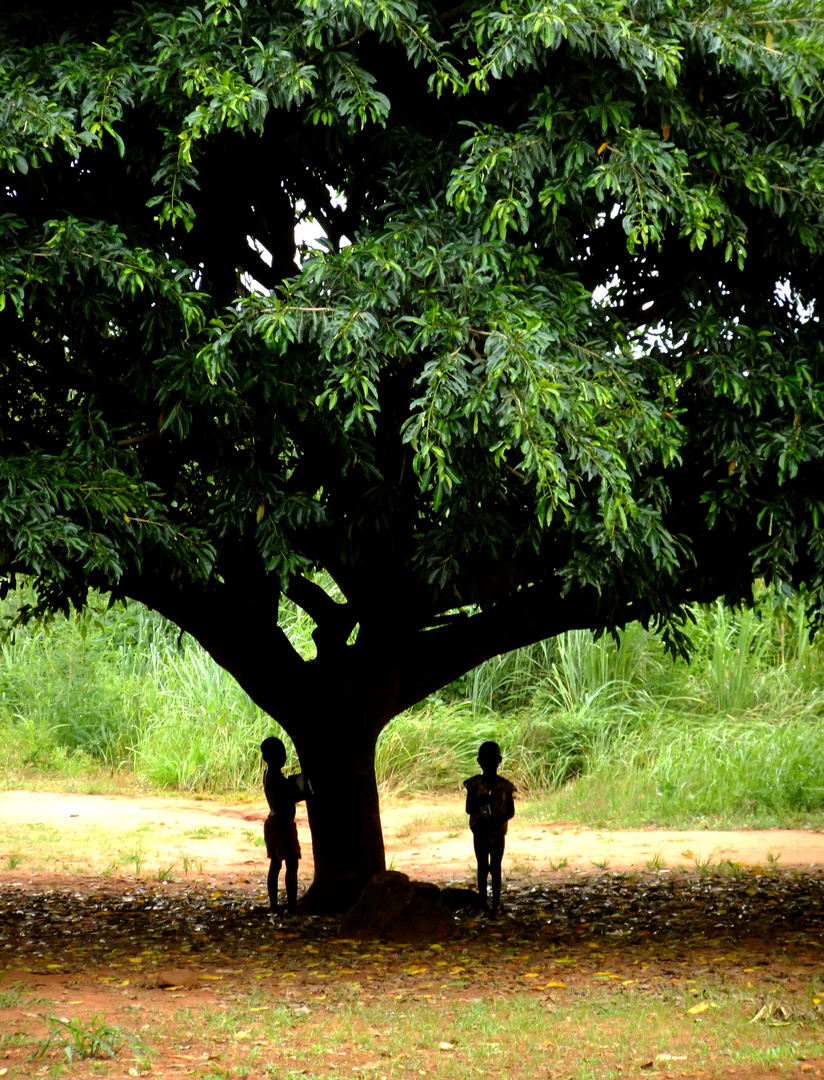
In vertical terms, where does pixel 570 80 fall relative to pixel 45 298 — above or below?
above

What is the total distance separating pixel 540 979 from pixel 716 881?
4.60m

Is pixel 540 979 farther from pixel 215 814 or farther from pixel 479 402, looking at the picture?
pixel 215 814

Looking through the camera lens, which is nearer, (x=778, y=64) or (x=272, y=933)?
(x=778, y=64)

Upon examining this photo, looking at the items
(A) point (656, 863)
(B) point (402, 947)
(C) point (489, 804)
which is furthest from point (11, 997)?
(A) point (656, 863)

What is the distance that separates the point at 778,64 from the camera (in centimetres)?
601

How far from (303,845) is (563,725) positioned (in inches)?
175

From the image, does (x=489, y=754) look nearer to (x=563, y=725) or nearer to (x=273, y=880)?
(x=273, y=880)

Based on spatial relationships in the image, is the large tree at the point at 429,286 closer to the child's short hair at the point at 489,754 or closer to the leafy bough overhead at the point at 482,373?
the leafy bough overhead at the point at 482,373

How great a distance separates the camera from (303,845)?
1521 cm

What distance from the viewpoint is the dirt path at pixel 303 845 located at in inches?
503

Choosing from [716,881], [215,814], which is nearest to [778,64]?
[716,881]

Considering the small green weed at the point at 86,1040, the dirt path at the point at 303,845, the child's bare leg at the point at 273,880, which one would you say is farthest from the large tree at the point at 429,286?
the dirt path at the point at 303,845

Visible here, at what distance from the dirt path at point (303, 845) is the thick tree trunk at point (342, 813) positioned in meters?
2.69

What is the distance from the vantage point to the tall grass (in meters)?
15.7
